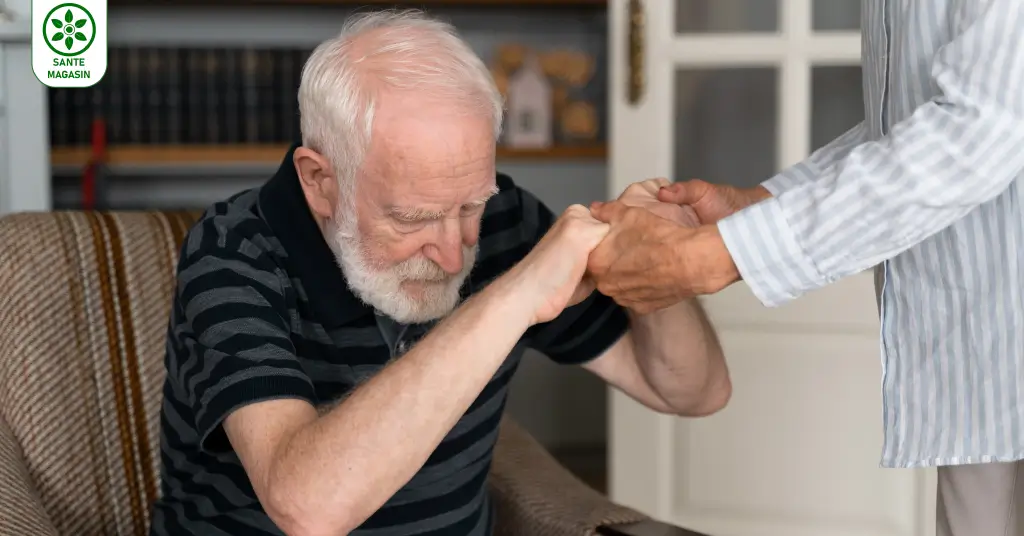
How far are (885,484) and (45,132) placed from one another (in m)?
1.94

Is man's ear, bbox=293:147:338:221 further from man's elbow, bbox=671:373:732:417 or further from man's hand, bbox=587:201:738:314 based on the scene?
man's elbow, bbox=671:373:732:417

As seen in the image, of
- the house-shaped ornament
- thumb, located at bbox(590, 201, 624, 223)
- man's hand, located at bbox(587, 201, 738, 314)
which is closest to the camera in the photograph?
man's hand, located at bbox(587, 201, 738, 314)

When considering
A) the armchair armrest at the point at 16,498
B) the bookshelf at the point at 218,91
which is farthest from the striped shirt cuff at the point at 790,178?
the bookshelf at the point at 218,91

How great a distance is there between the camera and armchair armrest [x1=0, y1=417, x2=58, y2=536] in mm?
1313

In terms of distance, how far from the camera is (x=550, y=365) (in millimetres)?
3760

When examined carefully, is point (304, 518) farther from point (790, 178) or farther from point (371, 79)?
point (790, 178)

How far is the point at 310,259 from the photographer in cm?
137

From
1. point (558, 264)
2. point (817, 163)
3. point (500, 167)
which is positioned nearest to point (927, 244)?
point (817, 163)

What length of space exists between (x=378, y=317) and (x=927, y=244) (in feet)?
2.00

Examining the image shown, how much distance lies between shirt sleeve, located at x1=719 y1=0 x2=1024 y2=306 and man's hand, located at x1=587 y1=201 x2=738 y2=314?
0.10 ft

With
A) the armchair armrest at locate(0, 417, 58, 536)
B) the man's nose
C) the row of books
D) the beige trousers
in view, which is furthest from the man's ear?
the row of books

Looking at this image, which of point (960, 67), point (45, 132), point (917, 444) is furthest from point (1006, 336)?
point (45, 132)

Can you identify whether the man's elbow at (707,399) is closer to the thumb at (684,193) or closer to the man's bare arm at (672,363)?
the man's bare arm at (672,363)

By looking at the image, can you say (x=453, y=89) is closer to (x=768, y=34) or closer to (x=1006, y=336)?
(x=1006, y=336)
